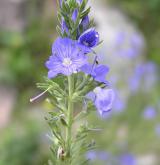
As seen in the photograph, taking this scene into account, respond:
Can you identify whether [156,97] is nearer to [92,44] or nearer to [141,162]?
[141,162]

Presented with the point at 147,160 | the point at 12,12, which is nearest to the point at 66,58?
the point at 147,160

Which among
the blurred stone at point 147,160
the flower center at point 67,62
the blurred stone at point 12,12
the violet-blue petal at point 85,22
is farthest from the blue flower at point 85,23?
the blurred stone at point 12,12

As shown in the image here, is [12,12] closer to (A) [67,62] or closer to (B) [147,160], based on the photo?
(B) [147,160]

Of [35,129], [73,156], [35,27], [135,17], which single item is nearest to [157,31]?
[135,17]

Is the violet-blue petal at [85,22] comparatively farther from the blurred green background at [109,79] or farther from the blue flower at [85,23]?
the blurred green background at [109,79]

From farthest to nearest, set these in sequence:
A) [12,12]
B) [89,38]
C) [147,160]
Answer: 1. [12,12]
2. [147,160]
3. [89,38]

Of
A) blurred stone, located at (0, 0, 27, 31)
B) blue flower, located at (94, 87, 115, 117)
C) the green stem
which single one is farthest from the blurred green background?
blue flower, located at (94, 87, 115, 117)
